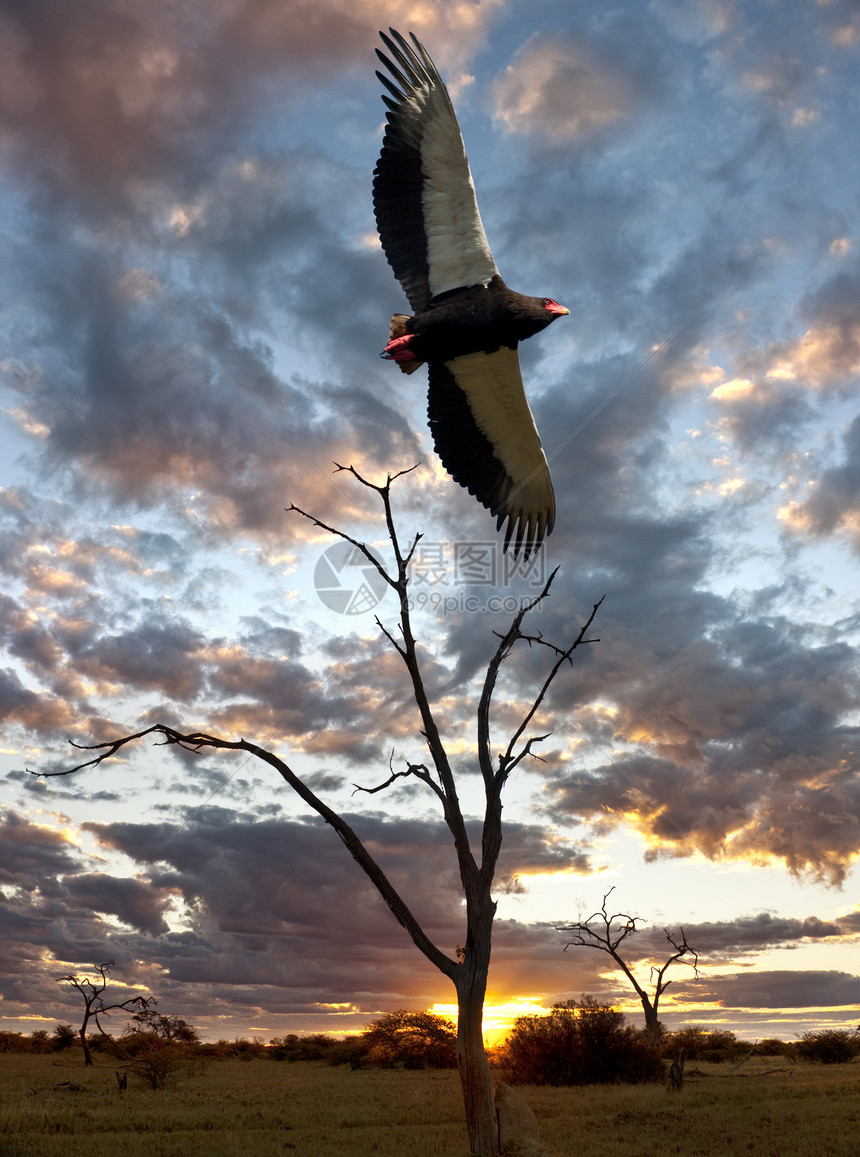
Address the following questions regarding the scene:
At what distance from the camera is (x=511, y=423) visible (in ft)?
32.4

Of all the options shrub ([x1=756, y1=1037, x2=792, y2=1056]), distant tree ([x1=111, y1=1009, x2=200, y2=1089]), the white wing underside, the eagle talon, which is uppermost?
the white wing underside

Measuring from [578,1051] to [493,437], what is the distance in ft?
64.0

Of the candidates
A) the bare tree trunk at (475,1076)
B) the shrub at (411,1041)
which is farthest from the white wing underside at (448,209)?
the shrub at (411,1041)

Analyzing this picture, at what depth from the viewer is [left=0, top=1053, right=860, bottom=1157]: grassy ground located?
492 inches

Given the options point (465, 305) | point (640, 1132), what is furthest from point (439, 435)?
point (640, 1132)

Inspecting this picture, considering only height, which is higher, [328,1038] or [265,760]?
[265,760]

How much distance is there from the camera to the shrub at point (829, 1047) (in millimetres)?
32688

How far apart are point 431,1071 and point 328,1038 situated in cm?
1558

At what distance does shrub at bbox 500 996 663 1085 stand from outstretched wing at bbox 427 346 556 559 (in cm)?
1877

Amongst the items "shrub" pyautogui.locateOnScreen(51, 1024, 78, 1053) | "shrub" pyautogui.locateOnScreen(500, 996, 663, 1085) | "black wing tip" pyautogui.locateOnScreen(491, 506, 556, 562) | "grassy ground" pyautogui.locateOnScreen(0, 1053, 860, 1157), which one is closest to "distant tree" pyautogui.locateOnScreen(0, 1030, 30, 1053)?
"shrub" pyautogui.locateOnScreen(51, 1024, 78, 1053)

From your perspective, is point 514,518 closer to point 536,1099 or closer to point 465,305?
point 465,305

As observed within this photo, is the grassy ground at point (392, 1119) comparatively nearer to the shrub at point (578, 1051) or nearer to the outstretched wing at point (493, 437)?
the shrub at point (578, 1051)

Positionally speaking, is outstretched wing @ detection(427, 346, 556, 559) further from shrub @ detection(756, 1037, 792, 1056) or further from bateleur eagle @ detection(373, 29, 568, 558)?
shrub @ detection(756, 1037, 792, 1056)

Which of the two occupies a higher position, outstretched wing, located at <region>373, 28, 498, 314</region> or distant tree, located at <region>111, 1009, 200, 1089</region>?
outstretched wing, located at <region>373, 28, 498, 314</region>
